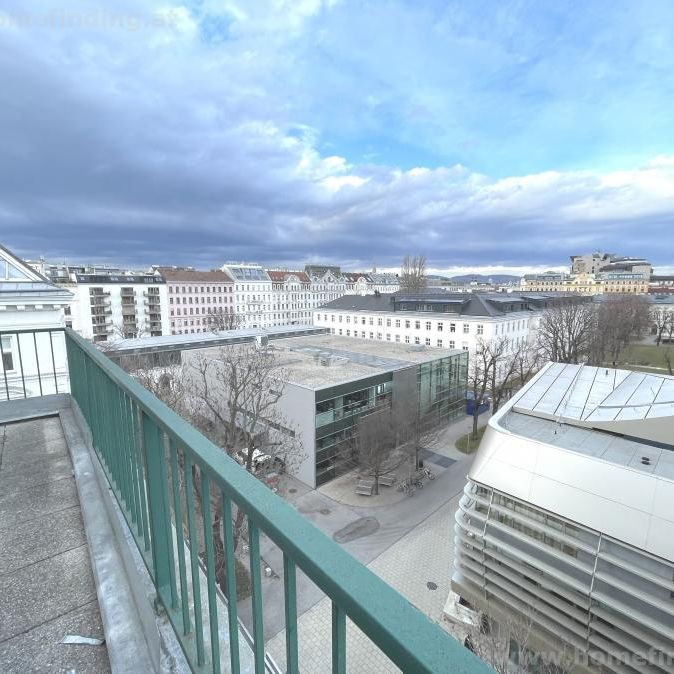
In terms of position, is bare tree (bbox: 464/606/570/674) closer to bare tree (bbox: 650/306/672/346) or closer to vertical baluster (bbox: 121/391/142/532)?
vertical baluster (bbox: 121/391/142/532)

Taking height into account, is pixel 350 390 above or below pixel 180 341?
below

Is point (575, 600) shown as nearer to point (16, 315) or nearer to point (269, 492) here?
point (269, 492)

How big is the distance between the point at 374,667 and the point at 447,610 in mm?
2828

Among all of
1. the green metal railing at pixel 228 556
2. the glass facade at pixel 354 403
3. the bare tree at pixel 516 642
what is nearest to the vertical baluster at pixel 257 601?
the green metal railing at pixel 228 556

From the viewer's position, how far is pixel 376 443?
17562 mm

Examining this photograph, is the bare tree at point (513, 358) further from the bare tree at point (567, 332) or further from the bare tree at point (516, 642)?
the bare tree at point (516, 642)

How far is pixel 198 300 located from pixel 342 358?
4653cm

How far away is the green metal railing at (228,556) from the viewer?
777 millimetres

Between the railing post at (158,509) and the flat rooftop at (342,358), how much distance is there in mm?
15906

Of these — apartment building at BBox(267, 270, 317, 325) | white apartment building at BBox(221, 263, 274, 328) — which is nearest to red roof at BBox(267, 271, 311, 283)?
apartment building at BBox(267, 270, 317, 325)

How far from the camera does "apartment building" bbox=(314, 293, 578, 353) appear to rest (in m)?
36.6

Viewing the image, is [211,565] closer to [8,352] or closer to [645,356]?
[8,352]

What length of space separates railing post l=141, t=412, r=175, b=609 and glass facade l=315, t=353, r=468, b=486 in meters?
15.5

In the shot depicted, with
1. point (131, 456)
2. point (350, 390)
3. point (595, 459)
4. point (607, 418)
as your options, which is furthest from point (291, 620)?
point (350, 390)
